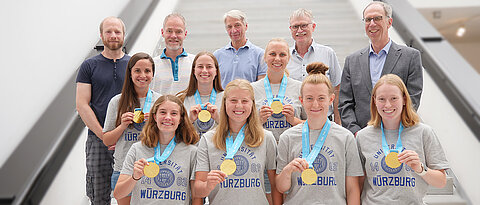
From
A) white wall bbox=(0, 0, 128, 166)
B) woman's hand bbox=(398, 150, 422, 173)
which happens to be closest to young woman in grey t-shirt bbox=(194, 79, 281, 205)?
woman's hand bbox=(398, 150, 422, 173)

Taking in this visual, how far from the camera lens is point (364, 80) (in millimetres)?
3643

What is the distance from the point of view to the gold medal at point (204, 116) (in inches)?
127

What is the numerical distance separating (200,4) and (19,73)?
4.16 m

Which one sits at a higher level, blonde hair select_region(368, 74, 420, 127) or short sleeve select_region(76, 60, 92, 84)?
short sleeve select_region(76, 60, 92, 84)

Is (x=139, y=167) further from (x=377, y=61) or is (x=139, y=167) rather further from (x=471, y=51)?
(x=471, y=51)

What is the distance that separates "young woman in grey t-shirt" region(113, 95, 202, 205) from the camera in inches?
117

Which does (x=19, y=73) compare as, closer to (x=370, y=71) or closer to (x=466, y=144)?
(x=370, y=71)

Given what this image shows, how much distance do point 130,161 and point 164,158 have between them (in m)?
0.23

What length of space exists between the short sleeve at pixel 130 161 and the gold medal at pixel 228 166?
0.62 m

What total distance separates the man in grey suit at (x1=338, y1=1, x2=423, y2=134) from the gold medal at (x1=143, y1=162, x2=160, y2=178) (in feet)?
4.89

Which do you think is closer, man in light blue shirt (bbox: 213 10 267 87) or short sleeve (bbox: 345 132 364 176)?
short sleeve (bbox: 345 132 364 176)

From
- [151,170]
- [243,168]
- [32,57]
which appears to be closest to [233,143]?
[243,168]

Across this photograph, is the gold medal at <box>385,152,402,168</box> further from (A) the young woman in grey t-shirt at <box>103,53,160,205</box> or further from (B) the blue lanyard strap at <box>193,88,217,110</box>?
(A) the young woman in grey t-shirt at <box>103,53,160,205</box>

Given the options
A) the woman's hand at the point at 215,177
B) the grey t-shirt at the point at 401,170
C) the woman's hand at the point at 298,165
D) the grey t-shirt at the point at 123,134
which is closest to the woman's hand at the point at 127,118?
the grey t-shirt at the point at 123,134
